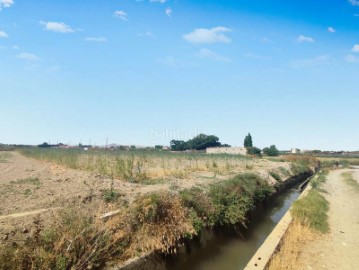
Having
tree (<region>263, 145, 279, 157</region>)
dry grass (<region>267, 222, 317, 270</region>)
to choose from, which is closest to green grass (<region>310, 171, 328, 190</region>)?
dry grass (<region>267, 222, 317, 270</region>)

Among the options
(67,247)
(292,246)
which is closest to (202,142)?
(292,246)

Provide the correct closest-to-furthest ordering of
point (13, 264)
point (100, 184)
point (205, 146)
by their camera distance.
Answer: point (13, 264)
point (100, 184)
point (205, 146)

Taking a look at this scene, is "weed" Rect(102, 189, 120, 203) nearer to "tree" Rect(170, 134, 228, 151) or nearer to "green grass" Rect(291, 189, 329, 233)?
"green grass" Rect(291, 189, 329, 233)

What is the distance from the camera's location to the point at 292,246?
781 centimetres

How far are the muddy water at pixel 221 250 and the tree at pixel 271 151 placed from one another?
65.8m

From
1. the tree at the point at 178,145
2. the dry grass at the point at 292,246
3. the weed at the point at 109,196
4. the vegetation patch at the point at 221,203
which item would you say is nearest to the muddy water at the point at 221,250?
the vegetation patch at the point at 221,203

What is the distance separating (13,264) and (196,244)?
15.4ft

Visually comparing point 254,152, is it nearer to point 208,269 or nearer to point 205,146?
point 205,146

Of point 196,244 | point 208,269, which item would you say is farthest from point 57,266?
point 196,244

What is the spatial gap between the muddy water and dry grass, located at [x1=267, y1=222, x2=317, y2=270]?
3.43 feet

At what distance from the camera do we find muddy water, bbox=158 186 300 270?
7.59 metres

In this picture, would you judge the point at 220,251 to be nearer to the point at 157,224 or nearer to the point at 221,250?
the point at 221,250

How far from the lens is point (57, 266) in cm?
499

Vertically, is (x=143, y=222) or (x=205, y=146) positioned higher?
(x=205, y=146)
